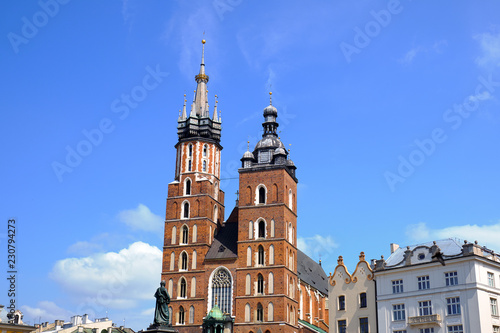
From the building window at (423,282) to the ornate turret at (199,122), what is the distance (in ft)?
96.6

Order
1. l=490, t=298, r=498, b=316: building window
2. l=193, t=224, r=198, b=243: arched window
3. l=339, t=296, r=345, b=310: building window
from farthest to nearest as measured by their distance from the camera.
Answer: l=193, t=224, r=198, b=243: arched window → l=339, t=296, r=345, b=310: building window → l=490, t=298, r=498, b=316: building window

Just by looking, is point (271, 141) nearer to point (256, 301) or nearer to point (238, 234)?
point (238, 234)

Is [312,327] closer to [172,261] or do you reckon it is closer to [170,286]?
[170,286]

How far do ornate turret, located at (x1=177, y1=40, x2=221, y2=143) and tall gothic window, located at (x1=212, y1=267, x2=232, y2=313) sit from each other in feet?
49.7

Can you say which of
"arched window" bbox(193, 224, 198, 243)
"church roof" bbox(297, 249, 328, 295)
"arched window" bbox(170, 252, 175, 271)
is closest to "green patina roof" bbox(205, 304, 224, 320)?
"arched window" bbox(170, 252, 175, 271)

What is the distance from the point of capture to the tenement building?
205 feet

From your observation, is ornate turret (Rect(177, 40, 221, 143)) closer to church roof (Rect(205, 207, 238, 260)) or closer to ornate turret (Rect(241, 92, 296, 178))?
ornate turret (Rect(241, 92, 296, 178))

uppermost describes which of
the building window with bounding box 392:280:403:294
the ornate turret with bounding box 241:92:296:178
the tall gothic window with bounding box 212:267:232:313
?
the ornate turret with bounding box 241:92:296:178

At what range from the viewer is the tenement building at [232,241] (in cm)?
6234

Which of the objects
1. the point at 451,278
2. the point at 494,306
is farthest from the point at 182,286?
the point at 494,306

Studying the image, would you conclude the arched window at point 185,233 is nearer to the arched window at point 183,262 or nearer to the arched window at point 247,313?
the arched window at point 183,262

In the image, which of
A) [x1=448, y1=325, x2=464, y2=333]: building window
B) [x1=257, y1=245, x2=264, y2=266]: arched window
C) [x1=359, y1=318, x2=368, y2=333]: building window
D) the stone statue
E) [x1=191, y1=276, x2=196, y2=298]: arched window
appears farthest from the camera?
[x1=191, y1=276, x2=196, y2=298]: arched window

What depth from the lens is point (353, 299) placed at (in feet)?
176

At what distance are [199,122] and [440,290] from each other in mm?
33582
